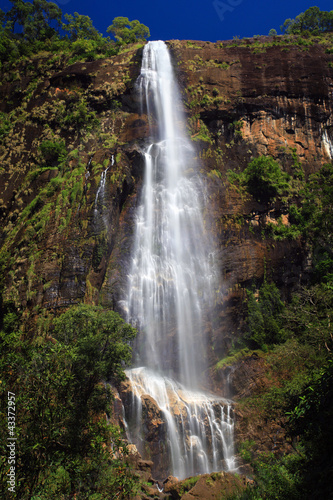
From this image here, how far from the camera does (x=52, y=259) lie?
68.3ft

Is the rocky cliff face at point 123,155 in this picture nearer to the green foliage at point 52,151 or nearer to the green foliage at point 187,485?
the green foliage at point 52,151

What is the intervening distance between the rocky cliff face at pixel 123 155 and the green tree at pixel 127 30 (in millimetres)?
10338

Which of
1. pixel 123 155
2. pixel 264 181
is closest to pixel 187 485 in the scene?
pixel 123 155

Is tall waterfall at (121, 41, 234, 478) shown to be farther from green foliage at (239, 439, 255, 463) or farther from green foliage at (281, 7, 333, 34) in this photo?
green foliage at (281, 7, 333, 34)

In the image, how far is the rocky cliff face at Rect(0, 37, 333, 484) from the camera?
2156cm

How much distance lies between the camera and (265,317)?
22328mm

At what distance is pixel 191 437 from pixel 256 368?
5.60 m

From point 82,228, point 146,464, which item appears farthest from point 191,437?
point 82,228

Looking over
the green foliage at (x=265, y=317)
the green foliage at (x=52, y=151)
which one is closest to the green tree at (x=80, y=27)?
the green foliage at (x=52, y=151)

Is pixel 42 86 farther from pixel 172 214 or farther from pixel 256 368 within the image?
pixel 256 368

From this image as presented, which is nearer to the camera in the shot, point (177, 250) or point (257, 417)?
point (257, 417)

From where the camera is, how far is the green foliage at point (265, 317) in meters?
21.4

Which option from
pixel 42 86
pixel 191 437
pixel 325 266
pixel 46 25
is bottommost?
pixel 191 437

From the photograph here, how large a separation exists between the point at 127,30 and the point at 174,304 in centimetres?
4079
